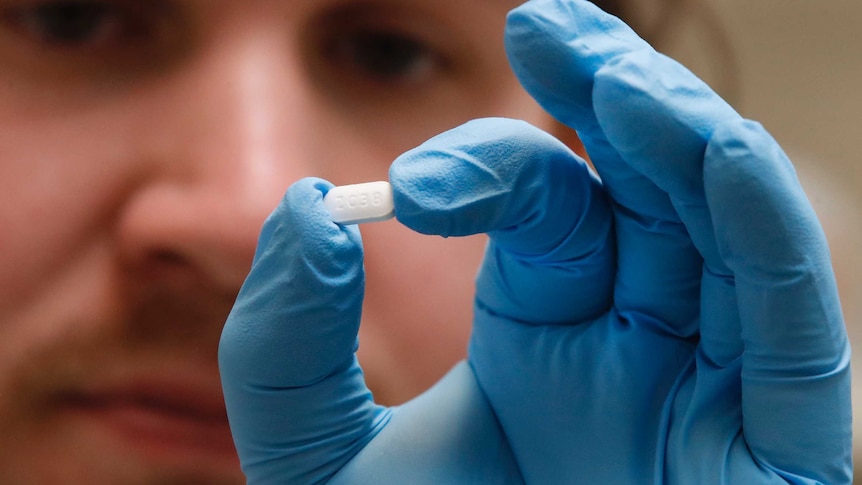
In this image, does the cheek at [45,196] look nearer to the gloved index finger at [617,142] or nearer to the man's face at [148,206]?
the man's face at [148,206]

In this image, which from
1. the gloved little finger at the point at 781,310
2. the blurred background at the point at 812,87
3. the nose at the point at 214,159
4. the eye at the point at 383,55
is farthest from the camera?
the blurred background at the point at 812,87

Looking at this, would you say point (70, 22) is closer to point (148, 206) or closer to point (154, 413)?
point (148, 206)

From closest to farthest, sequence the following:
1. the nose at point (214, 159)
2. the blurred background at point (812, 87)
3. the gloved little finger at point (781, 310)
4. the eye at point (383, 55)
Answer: the gloved little finger at point (781, 310)
the nose at point (214, 159)
the eye at point (383, 55)
the blurred background at point (812, 87)

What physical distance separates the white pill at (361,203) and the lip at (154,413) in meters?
0.39

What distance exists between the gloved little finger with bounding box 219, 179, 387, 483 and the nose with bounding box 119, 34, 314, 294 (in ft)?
0.73

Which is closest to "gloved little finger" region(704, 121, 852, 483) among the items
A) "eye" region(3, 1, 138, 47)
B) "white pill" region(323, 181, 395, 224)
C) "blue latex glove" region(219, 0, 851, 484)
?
"blue latex glove" region(219, 0, 851, 484)

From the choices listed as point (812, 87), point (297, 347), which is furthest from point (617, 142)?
point (812, 87)

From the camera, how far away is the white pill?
1.58 feet

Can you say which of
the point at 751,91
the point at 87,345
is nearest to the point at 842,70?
the point at 751,91

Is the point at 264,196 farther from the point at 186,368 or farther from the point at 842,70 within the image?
the point at 842,70

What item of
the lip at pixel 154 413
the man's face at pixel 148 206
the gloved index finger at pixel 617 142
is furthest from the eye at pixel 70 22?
the gloved index finger at pixel 617 142

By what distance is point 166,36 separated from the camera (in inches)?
31.4

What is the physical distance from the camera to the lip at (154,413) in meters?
0.78

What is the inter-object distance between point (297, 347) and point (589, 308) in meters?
0.24
